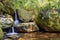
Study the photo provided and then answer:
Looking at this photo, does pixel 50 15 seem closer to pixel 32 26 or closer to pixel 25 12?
pixel 32 26

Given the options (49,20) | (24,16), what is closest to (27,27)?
(49,20)

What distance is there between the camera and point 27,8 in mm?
12227

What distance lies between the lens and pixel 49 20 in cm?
946

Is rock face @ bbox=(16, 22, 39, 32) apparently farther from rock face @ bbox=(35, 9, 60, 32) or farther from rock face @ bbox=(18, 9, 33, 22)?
rock face @ bbox=(18, 9, 33, 22)

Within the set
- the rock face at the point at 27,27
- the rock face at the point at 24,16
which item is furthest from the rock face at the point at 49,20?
the rock face at the point at 24,16

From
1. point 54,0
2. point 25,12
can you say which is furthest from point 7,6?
point 54,0

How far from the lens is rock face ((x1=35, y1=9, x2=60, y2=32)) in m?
9.34

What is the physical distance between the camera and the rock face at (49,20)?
30.7 feet

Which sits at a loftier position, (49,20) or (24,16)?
(24,16)

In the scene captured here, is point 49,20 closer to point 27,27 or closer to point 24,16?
point 27,27

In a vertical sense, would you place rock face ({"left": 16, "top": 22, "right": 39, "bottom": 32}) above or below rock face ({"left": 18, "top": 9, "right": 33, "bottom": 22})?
below

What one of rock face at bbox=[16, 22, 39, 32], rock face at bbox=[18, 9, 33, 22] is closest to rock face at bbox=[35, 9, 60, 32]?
rock face at bbox=[16, 22, 39, 32]

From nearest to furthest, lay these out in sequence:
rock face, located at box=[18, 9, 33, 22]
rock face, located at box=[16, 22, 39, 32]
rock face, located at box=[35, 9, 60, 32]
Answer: rock face, located at box=[35, 9, 60, 32] < rock face, located at box=[16, 22, 39, 32] < rock face, located at box=[18, 9, 33, 22]

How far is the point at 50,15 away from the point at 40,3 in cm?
348
